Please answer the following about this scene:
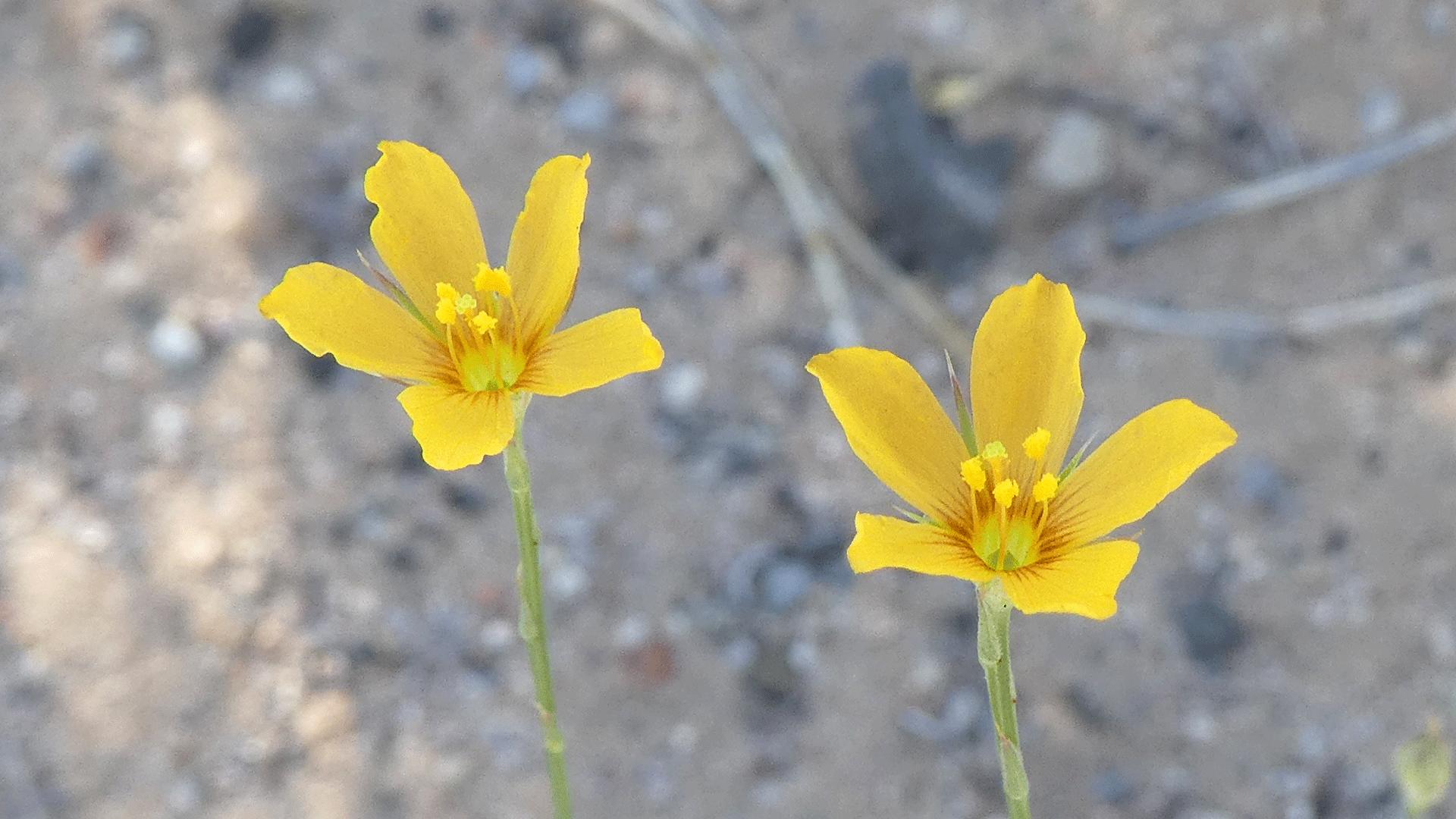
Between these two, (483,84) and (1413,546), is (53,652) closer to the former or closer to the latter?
(483,84)

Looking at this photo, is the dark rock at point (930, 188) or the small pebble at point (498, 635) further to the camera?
the dark rock at point (930, 188)

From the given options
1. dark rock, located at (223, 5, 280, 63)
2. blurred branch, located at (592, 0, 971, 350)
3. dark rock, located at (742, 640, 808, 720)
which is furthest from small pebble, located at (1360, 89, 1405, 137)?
dark rock, located at (223, 5, 280, 63)

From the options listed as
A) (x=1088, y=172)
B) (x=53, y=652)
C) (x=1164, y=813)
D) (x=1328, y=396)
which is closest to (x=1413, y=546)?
(x=1328, y=396)

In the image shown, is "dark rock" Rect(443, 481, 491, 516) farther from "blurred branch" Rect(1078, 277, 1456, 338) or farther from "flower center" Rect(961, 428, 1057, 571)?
"flower center" Rect(961, 428, 1057, 571)

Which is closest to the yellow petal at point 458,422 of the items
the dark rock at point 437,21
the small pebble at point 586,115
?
the small pebble at point 586,115

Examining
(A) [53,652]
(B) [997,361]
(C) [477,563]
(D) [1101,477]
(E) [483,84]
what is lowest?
(D) [1101,477]

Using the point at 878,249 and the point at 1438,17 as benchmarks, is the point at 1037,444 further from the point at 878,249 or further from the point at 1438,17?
the point at 1438,17

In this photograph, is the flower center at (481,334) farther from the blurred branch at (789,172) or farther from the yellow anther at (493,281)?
the blurred branch at (789,172)
